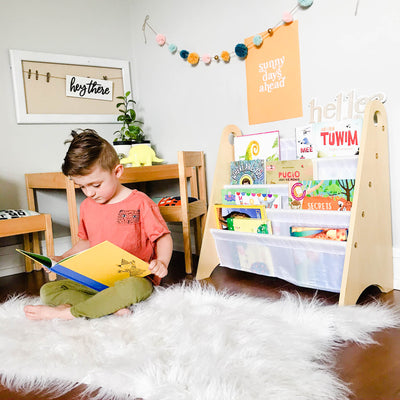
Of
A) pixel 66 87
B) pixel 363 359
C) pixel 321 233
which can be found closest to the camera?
pixel 363 359

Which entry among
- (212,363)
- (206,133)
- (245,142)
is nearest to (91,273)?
(212,363)

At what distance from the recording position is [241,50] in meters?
1.82

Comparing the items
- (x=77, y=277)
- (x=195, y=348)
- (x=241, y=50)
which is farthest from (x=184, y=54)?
(x=195, y=348)

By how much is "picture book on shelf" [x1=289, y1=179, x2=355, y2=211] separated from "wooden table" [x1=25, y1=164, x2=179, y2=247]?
74 cm

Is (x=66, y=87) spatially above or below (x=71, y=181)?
above

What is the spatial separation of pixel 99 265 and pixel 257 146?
823 millimetres

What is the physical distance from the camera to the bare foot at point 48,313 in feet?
4.15

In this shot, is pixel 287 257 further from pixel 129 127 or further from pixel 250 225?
pixel 129 127

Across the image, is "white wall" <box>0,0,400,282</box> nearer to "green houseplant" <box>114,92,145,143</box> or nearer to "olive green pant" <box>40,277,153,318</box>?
"green houseplant" <box>114,92,145,143</box>

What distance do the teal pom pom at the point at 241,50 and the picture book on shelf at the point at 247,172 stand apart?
479 millimetres

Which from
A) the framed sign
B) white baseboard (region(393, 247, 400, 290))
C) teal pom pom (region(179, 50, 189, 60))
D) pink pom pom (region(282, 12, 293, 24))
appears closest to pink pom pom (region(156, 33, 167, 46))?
teal pom pom (region(179, 50, 189, 60))

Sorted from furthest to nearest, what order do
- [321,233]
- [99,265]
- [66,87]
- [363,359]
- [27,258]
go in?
[66,87] → [27,258] → [321,233] → [99,265] → [363,359]

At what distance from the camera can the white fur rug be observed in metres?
0.85

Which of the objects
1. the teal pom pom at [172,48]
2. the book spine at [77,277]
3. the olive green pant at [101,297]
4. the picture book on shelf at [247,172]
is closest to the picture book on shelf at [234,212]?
the picture book on shelf at [247,172]
